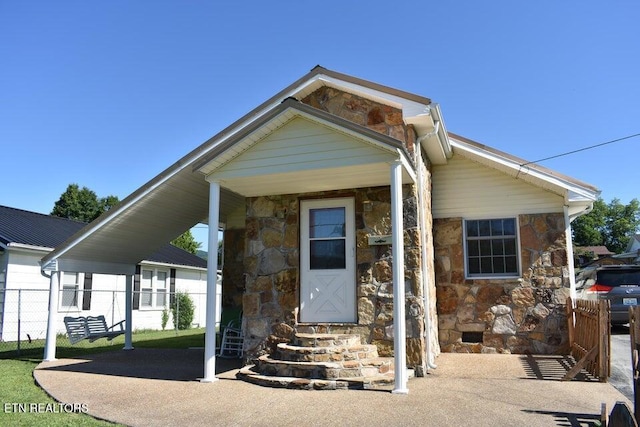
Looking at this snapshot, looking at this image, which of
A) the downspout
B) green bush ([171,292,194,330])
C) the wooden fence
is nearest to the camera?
the wooden fence

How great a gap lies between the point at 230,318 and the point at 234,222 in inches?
90.7

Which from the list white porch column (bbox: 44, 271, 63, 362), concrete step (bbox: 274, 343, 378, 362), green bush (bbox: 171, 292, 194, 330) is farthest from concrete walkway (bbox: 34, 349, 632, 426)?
green bush (bbox: 171, 292, 194, 330)

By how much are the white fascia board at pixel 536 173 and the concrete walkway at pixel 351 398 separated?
10.1 ft

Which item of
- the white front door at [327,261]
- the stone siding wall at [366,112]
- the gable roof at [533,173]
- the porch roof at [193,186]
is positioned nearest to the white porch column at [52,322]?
the porch roof at [193,186]

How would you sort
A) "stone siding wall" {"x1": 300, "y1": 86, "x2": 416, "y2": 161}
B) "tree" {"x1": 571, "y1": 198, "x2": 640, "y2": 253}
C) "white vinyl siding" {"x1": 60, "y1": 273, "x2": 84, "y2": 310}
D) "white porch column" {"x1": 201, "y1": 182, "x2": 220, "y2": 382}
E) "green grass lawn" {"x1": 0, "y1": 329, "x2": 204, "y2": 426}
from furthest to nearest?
1. "tree" {"x1": 571, "y1": 198, "x2": 640, "y2": 253}
2. "white vinyl siding" {"x1": 60, "y1": 273, "x2": 84, "y2": 310}
3. "stone siding wall" {"x1": 300, "y1": 86, "x2": 416, "y2": 161}
4. "white porch column" {"x1": 201, "y1": 182, "x2": 220, "y2": 382}
5. "green grass lawn" {"x1": 0, "y1": 329, "x2": 204, "y2": 426}

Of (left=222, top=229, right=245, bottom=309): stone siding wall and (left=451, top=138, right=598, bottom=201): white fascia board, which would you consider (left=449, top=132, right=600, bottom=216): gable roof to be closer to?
(left=451, top=138, right=598, bottom=201): white fascia board

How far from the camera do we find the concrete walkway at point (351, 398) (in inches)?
192

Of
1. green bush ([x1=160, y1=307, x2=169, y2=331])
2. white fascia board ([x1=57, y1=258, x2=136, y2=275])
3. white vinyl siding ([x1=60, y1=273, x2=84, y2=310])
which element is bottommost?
green bush ([x1=160, y1=307, x2=169, y2=331])

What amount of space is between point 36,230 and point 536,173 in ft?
52.2

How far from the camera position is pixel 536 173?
8.91 metres

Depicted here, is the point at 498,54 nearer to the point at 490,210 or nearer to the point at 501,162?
the point at 501,162

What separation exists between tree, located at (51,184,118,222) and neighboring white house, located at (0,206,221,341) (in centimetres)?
1815

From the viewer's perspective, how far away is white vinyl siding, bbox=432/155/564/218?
30.8ft

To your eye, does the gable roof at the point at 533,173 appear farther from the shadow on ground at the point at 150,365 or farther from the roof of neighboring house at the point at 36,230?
the roof of neighboring house at the point at 36,230
